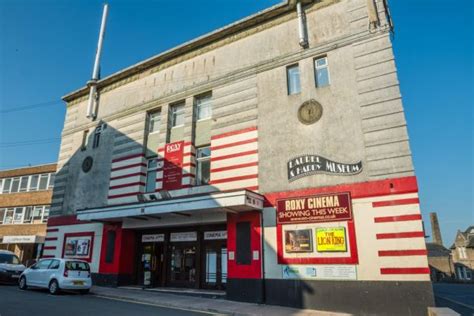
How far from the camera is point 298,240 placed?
12367 mm

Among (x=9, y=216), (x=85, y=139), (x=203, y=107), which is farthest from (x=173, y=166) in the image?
(x=9, y=216)

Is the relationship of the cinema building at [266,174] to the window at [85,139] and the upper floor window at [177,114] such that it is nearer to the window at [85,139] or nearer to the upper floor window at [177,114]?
the upper floor window at [177,114]

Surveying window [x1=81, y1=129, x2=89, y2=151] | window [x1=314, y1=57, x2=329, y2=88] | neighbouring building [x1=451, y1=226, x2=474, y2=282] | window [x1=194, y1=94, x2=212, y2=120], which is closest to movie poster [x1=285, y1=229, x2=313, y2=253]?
window [x1=314, y1=57, x2=329, y2=88]

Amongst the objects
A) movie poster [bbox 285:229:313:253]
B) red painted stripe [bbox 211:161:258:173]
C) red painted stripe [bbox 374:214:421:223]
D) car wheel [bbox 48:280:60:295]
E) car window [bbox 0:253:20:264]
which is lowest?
car wheel [bbox 48:280:60:295]

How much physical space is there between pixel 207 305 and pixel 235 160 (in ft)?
20.8

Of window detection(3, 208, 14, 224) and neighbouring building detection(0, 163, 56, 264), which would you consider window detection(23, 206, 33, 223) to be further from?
window detection(3, 208, 14, 224)

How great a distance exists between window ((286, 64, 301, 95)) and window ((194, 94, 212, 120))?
463cm

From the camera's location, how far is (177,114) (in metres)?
18.4

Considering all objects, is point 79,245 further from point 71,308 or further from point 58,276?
point 71,308

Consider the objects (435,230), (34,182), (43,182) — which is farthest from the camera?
(435,230)

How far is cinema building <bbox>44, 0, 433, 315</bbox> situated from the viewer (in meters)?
11.2

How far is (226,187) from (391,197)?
6.96 meters

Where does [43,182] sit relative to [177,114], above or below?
below

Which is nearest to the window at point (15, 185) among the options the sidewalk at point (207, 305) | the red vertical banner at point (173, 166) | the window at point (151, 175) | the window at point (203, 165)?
the window at point (151, 175)
